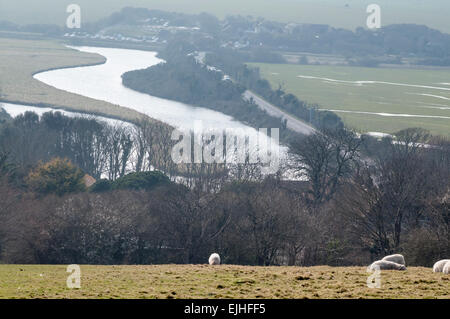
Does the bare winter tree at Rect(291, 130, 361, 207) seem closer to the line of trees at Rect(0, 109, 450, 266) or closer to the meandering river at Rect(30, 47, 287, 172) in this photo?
the line of trees at Rect(0, 109, 450, 266)

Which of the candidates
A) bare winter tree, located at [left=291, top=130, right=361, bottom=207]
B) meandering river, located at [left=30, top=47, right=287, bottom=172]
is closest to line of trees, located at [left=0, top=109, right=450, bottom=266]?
bare winter tree, located at [left=291, top=130, right=361, bottom=207]

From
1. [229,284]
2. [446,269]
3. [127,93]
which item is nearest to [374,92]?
[127,93]

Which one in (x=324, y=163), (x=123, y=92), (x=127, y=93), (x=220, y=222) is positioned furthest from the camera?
(x=123, y=92)

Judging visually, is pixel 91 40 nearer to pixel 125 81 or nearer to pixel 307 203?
pixel 125 81

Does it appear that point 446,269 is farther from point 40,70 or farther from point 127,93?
point 40,70

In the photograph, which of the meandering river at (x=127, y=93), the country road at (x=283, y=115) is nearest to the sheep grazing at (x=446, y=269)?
the meandering river at (x=127, y=93)
